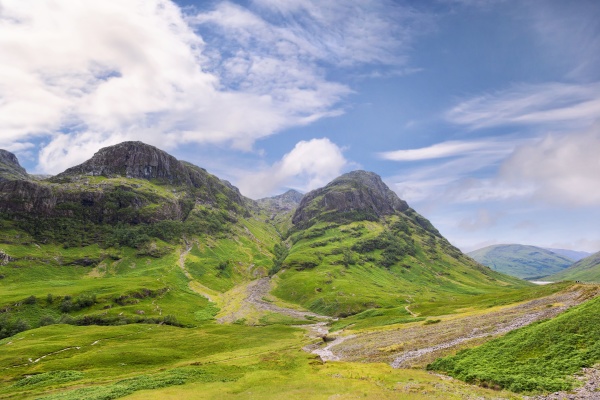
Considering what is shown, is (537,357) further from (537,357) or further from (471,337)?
(471,337)

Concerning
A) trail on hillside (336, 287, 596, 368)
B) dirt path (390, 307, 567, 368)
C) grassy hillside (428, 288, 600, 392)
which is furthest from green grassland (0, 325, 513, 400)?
trail on hillside (336, 287, 596, 368)

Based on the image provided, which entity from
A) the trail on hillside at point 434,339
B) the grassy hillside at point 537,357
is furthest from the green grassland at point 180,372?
the trail on hillside at point 434,339

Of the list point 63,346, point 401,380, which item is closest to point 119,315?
point 63,346

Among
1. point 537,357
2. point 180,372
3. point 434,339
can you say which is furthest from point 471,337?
point 180,372

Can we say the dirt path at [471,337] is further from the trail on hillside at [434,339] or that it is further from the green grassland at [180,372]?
the green grassland at [180,372]

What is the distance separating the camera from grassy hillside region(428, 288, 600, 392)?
4009 cm

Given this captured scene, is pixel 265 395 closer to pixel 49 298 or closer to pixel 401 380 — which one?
pixel 401 380

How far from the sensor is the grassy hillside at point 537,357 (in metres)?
40.1

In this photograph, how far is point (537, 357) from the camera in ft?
149

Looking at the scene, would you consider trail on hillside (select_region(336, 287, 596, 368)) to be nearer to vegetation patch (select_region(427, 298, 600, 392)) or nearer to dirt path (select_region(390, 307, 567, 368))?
→ dirt path (select_region(390, 307, 567, 368))

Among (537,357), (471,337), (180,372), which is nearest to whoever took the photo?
(537,357)

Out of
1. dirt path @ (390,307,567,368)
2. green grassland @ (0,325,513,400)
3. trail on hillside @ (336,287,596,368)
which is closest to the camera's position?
green grassland @ (0,325,513,400)

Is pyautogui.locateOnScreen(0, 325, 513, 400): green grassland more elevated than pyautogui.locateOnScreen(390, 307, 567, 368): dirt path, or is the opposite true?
pyautogui.locateOnScreen(390, 307, 567, 368): dirt path

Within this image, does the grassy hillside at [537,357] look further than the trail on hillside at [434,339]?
No
